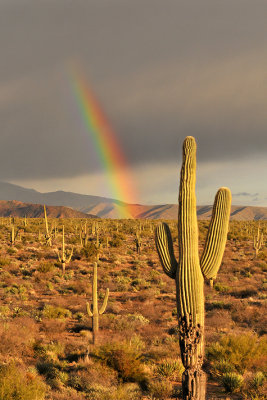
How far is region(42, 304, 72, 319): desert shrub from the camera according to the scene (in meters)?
13.2

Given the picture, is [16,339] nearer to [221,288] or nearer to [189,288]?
[189,288]

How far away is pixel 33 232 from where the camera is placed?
134 feet

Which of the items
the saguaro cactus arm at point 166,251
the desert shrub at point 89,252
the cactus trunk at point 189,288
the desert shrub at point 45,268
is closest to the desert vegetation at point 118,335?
the desert shrub at point 45,268

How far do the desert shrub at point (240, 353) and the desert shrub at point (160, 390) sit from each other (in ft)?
6.56

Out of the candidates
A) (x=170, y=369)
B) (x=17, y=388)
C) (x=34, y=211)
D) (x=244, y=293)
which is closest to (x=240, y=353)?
(x=170, y=369)

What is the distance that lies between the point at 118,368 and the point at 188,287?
3.39 m

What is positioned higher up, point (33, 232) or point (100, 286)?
point (33, 232)

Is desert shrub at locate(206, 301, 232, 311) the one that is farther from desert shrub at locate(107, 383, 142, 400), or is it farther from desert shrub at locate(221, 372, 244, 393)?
desert shrub at locate(107, 383, 142, 400)

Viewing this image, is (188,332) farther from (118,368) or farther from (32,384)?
(32,384)

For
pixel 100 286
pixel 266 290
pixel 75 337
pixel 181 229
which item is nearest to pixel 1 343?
pixel 75 337

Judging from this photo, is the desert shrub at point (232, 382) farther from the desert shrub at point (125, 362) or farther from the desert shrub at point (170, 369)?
the desert shrub at point (125, 362)

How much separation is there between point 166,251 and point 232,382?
12.4ft

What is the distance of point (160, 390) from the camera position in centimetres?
717

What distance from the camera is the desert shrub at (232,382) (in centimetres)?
741
